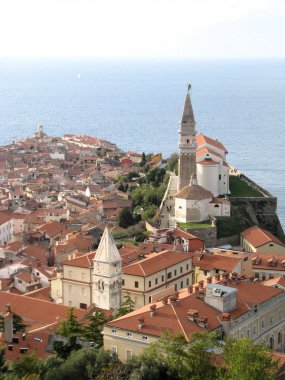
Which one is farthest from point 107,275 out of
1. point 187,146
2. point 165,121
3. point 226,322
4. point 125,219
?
point 165,121

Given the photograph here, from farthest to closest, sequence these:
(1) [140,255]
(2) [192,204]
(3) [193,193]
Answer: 1. (3) [193,193]
2. (2) [192,204]
3. (1) [140,255]

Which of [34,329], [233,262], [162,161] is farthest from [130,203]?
[34,329]

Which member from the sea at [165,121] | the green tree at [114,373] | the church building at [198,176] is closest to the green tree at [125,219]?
the church building at [198,176]

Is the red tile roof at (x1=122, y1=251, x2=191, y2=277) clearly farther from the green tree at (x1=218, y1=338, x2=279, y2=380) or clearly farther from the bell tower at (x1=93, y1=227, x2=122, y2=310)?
the green tree at (x1=218, y1=338, x2=279, y2=380)

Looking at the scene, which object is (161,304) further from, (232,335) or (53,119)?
(53,119)

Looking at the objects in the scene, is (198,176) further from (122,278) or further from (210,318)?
(210,318)

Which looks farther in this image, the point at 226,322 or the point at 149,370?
the point at 226,322

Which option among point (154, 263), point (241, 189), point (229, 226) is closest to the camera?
point (154, 263)

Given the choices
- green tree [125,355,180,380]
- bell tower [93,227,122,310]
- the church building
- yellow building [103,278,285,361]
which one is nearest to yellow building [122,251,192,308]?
bell tower [93,227,122,310]
